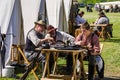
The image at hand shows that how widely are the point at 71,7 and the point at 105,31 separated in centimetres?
250

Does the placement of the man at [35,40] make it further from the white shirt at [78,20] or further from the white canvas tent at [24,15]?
the white shirt at [78,20]

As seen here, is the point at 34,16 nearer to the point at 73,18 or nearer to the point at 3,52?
the point at 3,52

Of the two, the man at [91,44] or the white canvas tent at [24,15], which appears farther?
the white canvas tent at [24,15]

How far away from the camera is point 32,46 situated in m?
9.35

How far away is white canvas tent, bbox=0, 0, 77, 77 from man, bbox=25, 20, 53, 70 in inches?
31.1

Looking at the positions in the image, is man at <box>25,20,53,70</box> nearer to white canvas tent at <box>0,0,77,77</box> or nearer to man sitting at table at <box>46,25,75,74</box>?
man sitting at table at <box>46,25,75,74</box>

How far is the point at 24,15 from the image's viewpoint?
12.3 metres

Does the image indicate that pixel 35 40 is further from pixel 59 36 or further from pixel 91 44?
pixel 91 44

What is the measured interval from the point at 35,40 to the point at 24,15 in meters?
3.29

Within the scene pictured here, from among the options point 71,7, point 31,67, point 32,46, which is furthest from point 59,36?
point 71,7

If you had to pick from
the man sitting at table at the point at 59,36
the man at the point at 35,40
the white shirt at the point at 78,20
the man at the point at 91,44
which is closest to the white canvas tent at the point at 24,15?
the man at the point at 35,40

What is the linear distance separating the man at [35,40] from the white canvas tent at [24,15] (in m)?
0.79

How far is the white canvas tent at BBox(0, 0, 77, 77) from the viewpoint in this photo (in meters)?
10.1

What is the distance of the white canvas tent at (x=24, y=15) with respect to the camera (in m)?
10.1
